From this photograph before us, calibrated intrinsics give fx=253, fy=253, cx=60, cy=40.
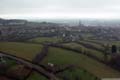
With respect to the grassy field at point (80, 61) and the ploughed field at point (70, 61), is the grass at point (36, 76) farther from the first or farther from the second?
A: the grassy field at point (80, 61)

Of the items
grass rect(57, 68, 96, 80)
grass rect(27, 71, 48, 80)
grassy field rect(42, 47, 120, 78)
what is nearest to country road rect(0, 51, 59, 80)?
grass rect(27, 71, 48, 80)

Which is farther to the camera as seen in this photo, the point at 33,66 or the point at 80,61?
the point at 80,61

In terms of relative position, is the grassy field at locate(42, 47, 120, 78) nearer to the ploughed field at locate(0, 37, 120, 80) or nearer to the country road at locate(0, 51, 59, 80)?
the ploughed field at locate(0, 37, 120, 80)

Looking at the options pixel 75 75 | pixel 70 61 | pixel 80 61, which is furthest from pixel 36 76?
pixel 80 61

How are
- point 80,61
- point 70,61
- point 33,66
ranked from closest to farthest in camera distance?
point 33,66
point 70,61
point 80,61

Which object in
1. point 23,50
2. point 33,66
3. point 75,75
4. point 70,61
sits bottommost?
point 75,75

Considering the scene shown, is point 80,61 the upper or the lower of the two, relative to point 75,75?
upper

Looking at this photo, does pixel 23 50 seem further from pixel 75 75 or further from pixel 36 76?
pixel 75 75

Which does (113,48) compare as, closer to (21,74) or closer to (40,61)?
(40,61)

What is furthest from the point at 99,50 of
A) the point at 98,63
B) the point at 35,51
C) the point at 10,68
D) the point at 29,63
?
the point at 10,68
